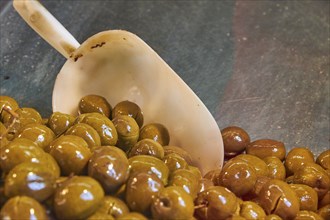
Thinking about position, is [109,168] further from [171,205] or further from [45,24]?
[45,24]

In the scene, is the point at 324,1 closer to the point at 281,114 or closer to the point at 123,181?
the point at 281,114

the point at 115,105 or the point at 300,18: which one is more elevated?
the point at 115,105

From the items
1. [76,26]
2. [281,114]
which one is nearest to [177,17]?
[76,26]

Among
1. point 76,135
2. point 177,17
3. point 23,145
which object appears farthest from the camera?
point 177,17

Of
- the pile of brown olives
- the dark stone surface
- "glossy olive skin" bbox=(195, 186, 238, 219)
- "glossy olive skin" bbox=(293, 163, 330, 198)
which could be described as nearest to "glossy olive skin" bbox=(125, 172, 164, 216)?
the pile of brown olives

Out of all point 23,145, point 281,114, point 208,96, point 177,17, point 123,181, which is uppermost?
point 23,145

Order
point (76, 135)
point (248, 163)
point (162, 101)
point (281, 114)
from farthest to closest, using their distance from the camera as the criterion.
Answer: point (281, 114) < point (162, 101) < point (248, 163) < point (76, 135)

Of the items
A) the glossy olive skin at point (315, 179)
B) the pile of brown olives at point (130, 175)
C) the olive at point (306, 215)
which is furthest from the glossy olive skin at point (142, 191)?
the glossy olive skin at point (315, 179)

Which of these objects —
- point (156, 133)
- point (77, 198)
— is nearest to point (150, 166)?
point (77, 198)
